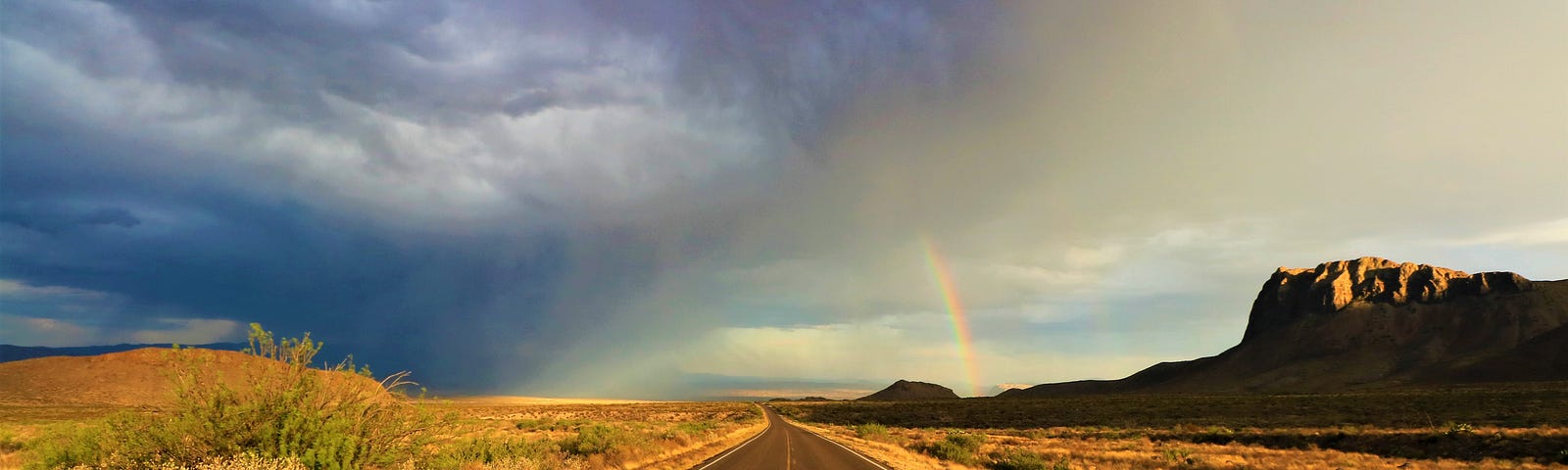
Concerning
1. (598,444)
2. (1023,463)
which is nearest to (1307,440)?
(1023,463)

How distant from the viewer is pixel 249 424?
998 cm

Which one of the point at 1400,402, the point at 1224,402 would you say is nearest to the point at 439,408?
the point at 1400,402

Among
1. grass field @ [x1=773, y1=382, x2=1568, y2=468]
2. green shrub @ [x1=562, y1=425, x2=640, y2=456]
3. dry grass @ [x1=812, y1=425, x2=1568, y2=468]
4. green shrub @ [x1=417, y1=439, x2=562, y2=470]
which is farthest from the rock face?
green shrub @ [x1=417, y1=439, x2=562, y2=470]

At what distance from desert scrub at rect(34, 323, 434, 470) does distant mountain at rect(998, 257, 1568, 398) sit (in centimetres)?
16486

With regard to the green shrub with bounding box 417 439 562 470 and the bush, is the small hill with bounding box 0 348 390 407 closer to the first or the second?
the green shrub with bounding box 417 439 562 470

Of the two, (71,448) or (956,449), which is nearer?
(71,448)

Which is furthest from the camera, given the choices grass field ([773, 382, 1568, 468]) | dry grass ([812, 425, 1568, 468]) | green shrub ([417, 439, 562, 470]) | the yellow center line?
grass field ([773, 382, 1568, 468])

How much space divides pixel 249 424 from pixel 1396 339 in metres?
228

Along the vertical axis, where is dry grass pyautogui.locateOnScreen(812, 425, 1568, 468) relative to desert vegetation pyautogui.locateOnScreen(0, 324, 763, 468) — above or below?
below

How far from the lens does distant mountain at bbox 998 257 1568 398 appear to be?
13200cm

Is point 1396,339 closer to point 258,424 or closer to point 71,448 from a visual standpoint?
point 258,424

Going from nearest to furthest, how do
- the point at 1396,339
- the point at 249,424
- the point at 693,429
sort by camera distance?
1. the point at 249,424
2. the point at 693,429
3. the point at 1396,339

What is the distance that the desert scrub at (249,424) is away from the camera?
967 cm

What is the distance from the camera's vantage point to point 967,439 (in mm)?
32875
